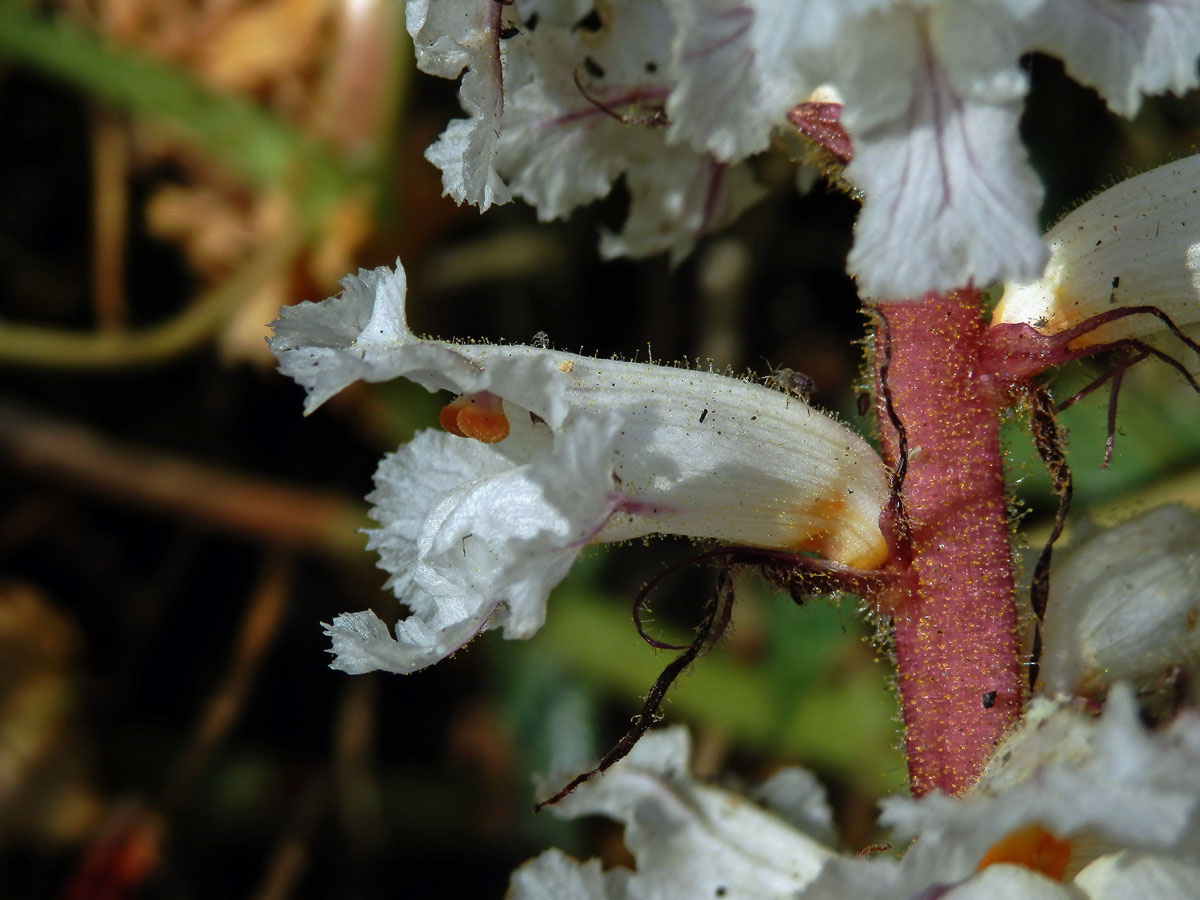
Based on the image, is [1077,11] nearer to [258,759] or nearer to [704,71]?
[704,71]

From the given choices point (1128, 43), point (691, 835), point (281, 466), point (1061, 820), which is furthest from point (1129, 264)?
point (281, 466)

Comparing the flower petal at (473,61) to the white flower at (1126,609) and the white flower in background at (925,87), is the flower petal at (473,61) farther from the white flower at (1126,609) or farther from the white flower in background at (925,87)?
the white flower at (1126,609)

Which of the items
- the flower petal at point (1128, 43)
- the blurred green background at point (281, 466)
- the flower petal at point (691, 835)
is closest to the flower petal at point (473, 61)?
the flower petal at point (1128, 43)

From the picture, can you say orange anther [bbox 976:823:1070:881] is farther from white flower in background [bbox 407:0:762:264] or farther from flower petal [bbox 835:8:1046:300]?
white flower in background [bbox 407:0:762:264]

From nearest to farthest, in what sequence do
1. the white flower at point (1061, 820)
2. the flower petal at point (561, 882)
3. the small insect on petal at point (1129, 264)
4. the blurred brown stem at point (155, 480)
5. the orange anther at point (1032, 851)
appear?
1. the white flower at point (1061, 820)
2. the orange anther at point (1032, 851)
3. the small insect on petal at point (1129, 264)
4. the flower petal at point (561, 882)
5. the blurred brown stem at point (155, 480)

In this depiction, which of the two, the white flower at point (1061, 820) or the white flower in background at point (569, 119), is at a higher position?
the white flower in background at point (569, 119)

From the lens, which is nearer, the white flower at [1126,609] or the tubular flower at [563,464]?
the tubular flower at [563,464]
